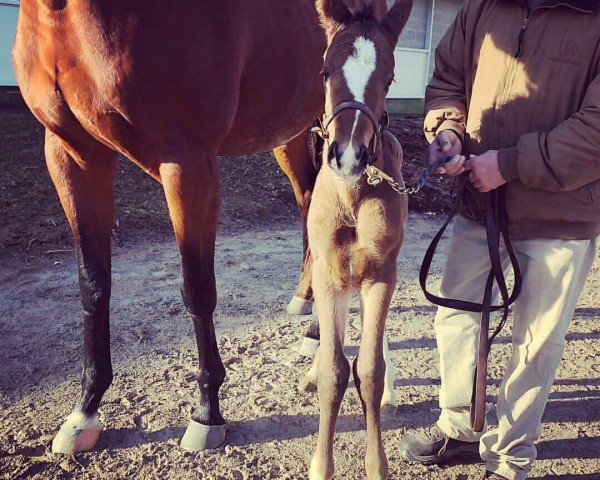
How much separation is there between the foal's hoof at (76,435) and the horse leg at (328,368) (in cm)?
100

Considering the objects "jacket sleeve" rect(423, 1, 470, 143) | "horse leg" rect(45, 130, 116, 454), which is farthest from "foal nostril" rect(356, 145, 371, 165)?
"horse leg" rect(45, 130, 116, 454)

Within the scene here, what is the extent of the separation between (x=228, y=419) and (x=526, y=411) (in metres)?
1.37

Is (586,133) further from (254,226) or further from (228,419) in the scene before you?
(254,226)

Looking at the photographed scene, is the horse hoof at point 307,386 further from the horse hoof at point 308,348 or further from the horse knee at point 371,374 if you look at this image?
the horse knee at point 371,374

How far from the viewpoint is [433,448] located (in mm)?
2400

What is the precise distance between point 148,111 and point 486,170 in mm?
1339

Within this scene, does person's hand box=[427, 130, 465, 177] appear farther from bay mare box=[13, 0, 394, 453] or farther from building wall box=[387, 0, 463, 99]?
building wall box=[387, 0, 463, 99]

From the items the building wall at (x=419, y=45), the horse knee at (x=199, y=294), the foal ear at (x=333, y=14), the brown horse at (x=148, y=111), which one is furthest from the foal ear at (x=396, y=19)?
the building wall at (x=419, y=45)

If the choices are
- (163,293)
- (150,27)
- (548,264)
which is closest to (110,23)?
(150,27)

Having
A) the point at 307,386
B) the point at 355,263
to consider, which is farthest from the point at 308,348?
the point at 355,263

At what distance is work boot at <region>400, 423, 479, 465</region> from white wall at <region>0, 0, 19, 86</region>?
738 cm

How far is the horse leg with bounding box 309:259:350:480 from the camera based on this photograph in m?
2.13

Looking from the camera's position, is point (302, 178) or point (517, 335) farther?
point (302, 178)

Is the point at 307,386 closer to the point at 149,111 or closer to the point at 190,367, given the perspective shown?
the point at 190,367
